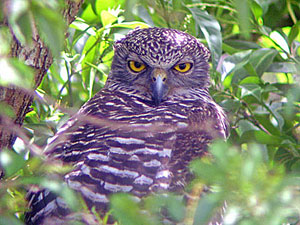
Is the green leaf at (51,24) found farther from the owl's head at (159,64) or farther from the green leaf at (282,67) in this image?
the green leaf at (282,67)

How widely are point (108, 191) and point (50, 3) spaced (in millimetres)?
1277

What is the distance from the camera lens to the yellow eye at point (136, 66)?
3389 millimetres

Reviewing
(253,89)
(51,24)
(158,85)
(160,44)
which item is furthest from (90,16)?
(51,24)

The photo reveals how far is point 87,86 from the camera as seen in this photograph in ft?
11.1

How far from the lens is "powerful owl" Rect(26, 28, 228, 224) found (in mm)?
2301

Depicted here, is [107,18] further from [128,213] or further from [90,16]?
[128,213]

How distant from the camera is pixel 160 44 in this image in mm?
3277

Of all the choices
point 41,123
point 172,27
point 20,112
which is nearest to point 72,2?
point 20,112

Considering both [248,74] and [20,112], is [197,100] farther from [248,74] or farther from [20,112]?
[20,112]

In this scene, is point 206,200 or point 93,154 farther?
point 93,154

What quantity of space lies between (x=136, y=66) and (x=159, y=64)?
226mm

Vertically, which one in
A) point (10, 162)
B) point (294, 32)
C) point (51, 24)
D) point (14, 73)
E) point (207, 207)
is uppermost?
point (51, 24)

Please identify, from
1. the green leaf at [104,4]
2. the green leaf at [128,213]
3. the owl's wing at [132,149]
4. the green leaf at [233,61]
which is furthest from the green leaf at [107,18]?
the green leaf at [128,213]

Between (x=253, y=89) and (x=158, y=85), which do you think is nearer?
(x=253, y=89)
